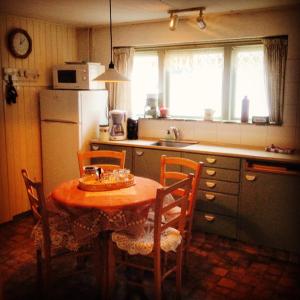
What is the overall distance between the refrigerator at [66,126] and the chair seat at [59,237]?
5.43 ft

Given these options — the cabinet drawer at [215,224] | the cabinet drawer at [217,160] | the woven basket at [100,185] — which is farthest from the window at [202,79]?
the woven basket at [100,185]

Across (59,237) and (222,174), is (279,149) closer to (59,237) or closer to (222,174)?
(222,174)

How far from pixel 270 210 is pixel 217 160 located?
0.65m

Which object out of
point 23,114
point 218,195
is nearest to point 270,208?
point 218,195

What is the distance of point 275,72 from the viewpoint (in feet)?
12.4

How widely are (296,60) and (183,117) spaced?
1.39 meters

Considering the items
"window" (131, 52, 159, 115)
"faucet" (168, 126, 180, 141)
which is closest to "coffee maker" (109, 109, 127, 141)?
"window" (131, 52, 159, 115)

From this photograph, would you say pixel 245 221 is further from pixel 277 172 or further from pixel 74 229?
pixel 74 229

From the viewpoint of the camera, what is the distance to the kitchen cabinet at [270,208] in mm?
3303

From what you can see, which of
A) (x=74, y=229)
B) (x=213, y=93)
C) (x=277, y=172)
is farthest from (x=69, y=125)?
(x=277, y=172)

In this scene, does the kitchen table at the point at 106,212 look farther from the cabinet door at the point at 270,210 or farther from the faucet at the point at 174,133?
the faucet at the point at 174,133

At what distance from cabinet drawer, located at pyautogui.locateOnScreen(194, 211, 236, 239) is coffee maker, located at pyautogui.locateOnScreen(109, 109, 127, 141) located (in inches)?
50.9

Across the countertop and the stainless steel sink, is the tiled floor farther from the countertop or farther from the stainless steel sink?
the stainless steel sink

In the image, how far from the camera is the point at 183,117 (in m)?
4.48
